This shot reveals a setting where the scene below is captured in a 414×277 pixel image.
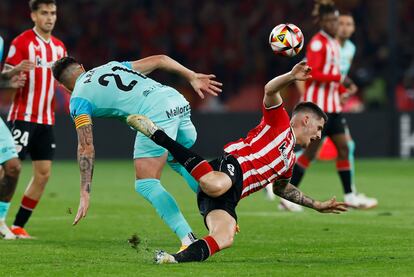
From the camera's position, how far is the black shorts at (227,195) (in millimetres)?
8250

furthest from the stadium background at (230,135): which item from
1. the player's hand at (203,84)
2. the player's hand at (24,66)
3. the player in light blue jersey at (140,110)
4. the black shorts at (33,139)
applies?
the player's hand at (24,66)

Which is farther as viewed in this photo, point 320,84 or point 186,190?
point 186,190

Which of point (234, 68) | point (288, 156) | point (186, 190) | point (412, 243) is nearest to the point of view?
point (288, 156)

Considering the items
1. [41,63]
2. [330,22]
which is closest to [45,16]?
[41,63]

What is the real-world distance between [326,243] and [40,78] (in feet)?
10.8

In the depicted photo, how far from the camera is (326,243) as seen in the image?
9.36 m

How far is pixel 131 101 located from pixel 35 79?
2.22 m

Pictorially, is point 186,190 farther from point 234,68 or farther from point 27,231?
point 234,68

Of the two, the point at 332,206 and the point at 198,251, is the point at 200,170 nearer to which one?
the point at 198,251

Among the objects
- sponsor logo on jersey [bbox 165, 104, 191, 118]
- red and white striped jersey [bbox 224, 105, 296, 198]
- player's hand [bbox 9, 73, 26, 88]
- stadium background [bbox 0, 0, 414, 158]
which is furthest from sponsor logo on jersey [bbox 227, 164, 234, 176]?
stadium background [bbox 0, 0, 414, 158]

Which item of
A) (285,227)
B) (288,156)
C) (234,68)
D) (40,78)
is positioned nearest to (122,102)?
(288,156)

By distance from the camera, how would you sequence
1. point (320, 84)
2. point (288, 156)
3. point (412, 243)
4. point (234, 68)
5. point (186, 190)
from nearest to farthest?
1. point (288, 156)
2. point (412, 243)
3. point (320, 84)
4. point (186, 190)
5. point (234, 68)

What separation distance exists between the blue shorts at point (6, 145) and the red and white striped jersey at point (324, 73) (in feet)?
14.4

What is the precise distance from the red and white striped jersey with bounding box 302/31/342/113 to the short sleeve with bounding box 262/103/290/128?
459 cm
